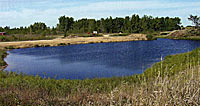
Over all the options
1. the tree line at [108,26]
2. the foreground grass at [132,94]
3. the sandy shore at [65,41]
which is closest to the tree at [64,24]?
the tree line at [108,26]

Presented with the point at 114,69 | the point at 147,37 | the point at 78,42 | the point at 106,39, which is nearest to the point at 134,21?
the point at 147,37

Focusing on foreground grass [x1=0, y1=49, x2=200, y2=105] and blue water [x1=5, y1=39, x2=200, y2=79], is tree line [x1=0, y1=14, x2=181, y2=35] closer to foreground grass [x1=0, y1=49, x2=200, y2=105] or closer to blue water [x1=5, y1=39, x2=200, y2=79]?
blue water [x1=5, y1=39, x2=200, y2=79]

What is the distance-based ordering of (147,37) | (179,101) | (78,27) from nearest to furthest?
(179,101) → (147,37) → (78,27)

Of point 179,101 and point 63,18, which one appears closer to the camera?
point 179,101

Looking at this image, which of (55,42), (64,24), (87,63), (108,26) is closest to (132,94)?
(87,63)

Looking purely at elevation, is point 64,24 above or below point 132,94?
above

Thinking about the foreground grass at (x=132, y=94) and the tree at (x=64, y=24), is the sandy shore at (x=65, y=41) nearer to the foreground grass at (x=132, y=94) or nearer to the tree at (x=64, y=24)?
the tree at (x=64, y=24)

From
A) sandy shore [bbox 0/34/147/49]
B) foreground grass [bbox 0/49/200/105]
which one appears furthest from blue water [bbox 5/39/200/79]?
sandy shore [bbox 0/34/147/49]

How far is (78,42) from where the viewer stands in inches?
2527

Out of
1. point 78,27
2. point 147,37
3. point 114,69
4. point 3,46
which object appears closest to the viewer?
point 114,69

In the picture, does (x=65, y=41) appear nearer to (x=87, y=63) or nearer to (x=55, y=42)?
(x=55, y=42)

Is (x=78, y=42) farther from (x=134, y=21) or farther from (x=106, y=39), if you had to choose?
(x=134, y=21)

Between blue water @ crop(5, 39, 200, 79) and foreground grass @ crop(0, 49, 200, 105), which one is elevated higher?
foreground grass @ crop(0, 49, 200, 105)

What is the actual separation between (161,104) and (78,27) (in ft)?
331
